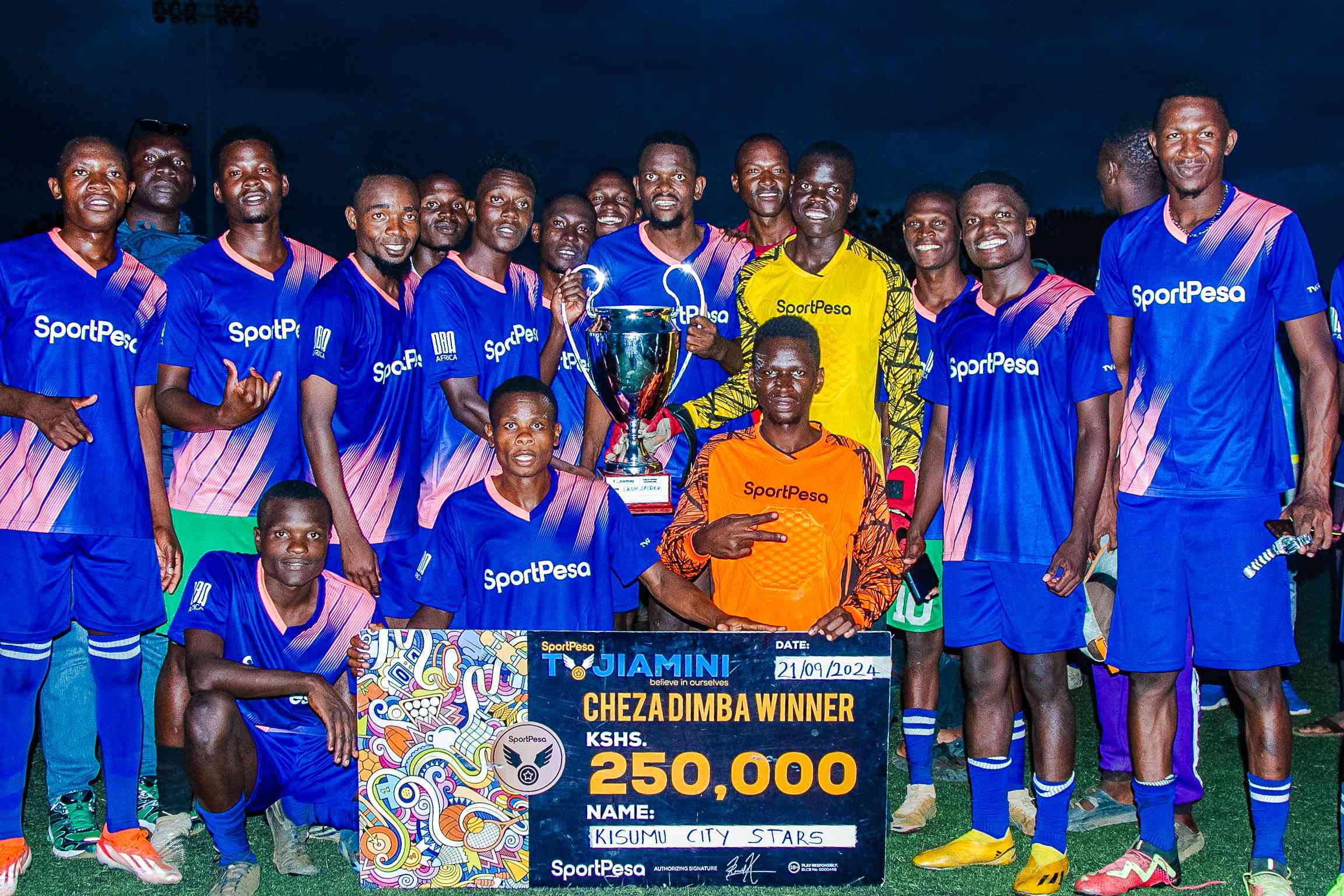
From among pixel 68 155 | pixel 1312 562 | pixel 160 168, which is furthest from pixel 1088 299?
pixel 1312 562

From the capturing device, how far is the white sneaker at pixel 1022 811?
432cm

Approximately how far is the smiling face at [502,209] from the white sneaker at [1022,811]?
8.68 ft

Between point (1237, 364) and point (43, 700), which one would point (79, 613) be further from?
point (1237, 364)

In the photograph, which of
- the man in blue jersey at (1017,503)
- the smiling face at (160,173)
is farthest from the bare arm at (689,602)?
the smiling face at (160,173)

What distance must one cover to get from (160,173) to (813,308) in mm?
2684

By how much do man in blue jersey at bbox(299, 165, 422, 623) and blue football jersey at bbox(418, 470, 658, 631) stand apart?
0.49 meters

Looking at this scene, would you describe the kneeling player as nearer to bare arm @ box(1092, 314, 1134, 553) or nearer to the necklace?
bare arm @ box(1092, 314, 1134, 553)

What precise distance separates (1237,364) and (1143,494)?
0.46 meters

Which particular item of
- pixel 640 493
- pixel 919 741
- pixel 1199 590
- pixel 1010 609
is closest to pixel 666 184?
pixel 640 493

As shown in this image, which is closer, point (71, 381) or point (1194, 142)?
point (1194, 142)

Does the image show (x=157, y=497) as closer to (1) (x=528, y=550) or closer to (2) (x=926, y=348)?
(1) (x=528, y=550)

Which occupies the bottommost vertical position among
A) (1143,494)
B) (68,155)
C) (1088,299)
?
(1143,494)

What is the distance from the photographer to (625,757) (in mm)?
3637

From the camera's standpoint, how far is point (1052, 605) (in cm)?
389
